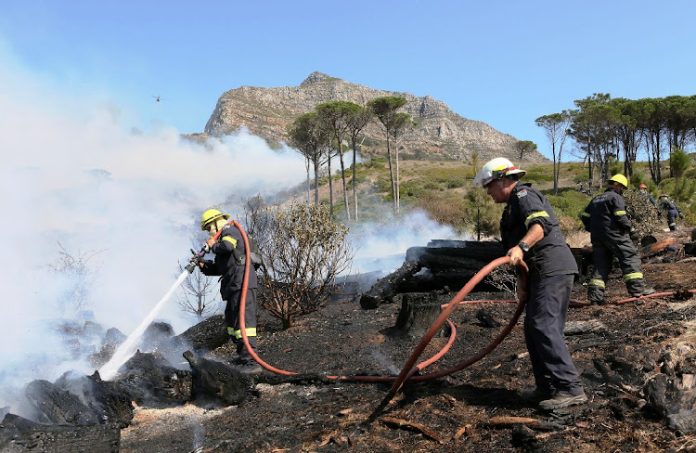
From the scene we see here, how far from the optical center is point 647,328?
4781mm

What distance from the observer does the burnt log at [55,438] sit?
3.61 metres

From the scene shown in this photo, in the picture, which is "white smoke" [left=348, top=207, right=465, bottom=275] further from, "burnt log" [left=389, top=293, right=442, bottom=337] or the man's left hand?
the man's left hand

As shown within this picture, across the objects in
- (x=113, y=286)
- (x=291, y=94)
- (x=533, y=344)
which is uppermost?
(x=291, y=94)

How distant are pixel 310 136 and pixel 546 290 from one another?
128 ft

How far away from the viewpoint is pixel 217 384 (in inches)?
196

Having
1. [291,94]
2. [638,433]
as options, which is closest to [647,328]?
[638,433]

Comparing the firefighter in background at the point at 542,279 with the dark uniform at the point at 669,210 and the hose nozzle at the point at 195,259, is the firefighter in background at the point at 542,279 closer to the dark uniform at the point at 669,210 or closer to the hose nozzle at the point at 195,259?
the hose nozzle at the point at 195,259

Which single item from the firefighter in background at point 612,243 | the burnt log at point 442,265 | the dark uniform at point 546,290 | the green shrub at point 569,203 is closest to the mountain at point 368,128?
the green shrub at point 569,203

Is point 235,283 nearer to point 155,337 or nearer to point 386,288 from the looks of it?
point 155,337

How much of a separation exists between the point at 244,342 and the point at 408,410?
2401mm

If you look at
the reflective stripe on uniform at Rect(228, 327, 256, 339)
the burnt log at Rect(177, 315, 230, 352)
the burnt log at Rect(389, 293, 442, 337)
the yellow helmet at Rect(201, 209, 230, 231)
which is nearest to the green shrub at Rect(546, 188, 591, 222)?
the burnt log at Rect(389, 293, 442, 337)

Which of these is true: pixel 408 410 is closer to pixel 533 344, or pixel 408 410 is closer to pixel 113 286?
pixel 533 344

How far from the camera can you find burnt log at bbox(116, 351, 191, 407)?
17.1 ft

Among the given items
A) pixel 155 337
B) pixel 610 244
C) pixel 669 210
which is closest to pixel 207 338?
pixel 155 337
